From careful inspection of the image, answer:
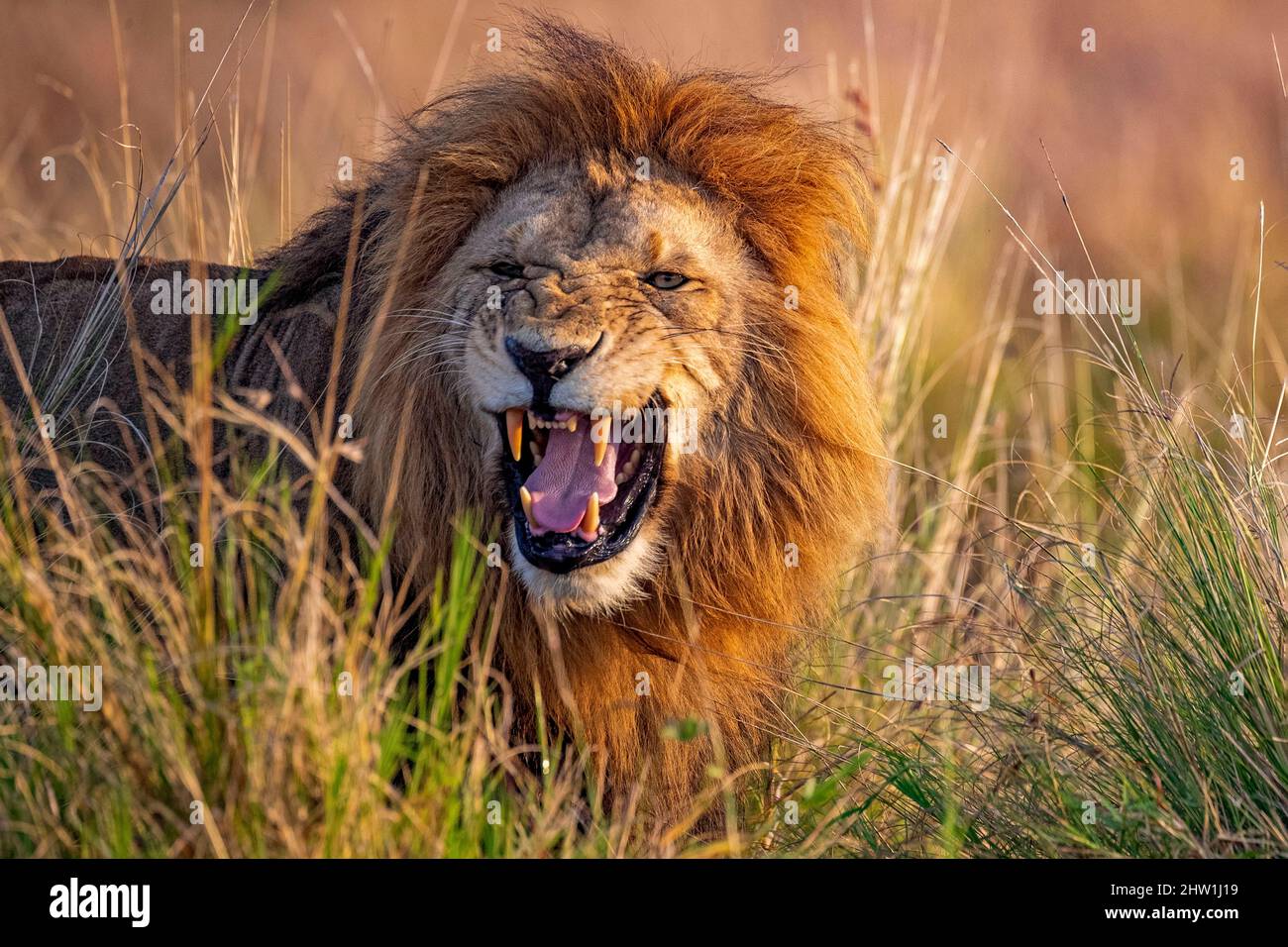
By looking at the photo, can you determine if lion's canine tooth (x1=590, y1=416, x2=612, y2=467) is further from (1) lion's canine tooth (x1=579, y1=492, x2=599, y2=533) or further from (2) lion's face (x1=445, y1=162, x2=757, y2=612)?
(1) lion's canine tooth (x1=579, y1=492, x2=599, y2=533)

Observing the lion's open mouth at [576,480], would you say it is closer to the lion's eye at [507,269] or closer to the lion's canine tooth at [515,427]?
A: the lion's canine tooth at [515,427]

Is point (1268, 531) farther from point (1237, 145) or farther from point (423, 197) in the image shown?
point (1237, 145)

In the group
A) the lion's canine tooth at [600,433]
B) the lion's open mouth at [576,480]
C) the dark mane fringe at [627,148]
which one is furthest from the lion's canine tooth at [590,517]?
the dark mane fringe at [627,148]

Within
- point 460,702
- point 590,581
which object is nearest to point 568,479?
point 590,581

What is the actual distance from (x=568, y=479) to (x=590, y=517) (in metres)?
0.13

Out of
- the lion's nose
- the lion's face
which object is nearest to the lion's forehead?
the lion's face

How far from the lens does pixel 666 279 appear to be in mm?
3986

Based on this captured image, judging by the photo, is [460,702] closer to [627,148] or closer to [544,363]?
[544,363]

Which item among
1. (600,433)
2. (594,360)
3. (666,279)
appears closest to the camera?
(594,360)

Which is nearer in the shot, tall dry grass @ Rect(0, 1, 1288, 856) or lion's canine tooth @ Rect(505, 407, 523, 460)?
tall dry grass @ Rect(0, 1, 1288, 856)

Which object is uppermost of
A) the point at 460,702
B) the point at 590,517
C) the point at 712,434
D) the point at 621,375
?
the point at 621,375

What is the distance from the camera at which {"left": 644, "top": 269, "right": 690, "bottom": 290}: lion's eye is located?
3.97 metres
